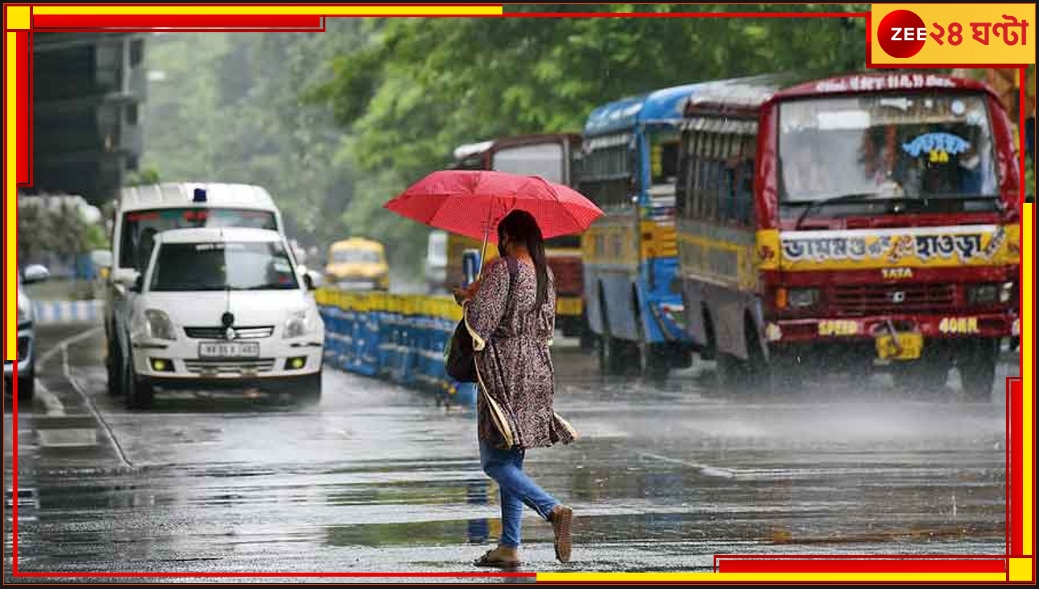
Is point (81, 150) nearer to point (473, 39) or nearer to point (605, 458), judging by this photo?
point (473, 39)

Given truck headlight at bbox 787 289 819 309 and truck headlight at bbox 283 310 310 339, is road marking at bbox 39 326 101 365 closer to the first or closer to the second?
truck headlight at bbox 283 310 310 339

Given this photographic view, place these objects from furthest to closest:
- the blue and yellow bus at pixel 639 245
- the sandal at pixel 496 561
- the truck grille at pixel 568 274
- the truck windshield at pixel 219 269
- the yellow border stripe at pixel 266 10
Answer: the truck grille at pixel 568 274
the blue and yellow bus at pixel 639 245
the truck windshield at pixel 219 269
the sandal at pixel 496 561
the yellow border stripe at pixel 266 10

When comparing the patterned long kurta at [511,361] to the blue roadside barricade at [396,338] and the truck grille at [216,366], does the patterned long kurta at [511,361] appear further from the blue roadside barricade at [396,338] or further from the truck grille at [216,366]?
the truck grille at [216,366]

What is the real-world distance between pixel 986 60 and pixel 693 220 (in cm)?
1663

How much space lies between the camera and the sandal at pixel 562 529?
1212 centimetres

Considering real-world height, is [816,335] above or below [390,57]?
below

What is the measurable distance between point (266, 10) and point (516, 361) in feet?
6.06

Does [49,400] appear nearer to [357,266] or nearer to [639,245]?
[639,245]

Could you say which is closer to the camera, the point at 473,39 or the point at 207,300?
the point at 207,300

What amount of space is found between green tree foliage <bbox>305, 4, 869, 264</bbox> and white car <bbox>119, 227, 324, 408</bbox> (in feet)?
46.6

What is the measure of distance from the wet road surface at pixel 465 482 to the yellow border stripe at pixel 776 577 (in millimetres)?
592

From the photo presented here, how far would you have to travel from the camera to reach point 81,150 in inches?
3120

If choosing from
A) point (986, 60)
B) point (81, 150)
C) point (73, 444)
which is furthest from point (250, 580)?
point (81, 150)

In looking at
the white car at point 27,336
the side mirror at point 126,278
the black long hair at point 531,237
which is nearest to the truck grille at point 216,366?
the side mirror at point 126,278
